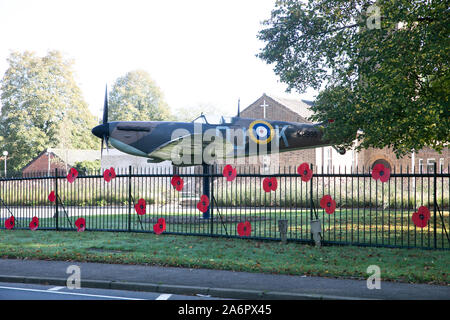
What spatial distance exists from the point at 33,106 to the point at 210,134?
4676 cm

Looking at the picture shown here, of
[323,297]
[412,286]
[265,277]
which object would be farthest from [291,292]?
[412,286]

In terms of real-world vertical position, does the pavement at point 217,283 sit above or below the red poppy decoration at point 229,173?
below

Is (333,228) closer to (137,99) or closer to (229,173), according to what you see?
(229,173)

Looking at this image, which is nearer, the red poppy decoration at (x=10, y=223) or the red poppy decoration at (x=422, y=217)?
the red poppy decoration at (x=422, y=217)

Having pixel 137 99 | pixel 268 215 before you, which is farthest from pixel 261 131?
pixel 137 99

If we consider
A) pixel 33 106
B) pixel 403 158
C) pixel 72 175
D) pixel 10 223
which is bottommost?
pixel 10 223

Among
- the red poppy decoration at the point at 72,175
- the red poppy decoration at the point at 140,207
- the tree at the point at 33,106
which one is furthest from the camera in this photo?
the tree at the point at 33,106

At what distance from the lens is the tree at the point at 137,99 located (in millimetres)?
71000

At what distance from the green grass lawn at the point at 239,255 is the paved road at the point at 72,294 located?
203cm

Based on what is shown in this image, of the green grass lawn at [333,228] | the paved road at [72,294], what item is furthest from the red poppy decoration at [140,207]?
the paved road at [72,294]

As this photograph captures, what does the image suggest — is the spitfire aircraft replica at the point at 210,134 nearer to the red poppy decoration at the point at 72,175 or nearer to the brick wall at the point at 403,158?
the red poppy decoration at the point at 72,175

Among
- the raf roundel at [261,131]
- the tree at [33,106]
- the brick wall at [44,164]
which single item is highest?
the tree at [33,106]

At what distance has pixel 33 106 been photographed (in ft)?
191

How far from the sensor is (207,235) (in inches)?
544
